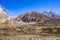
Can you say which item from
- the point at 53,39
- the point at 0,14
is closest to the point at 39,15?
the point at 0,14

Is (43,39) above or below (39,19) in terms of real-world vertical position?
below

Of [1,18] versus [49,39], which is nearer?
[49,39]

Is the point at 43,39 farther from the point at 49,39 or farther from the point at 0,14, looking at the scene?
the point at 0,14

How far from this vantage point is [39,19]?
7494cm

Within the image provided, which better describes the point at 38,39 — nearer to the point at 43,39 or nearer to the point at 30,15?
the point at 43,39

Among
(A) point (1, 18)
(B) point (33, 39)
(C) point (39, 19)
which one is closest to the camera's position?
(B) point (33, 39)

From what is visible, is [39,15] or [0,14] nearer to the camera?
[0,14]

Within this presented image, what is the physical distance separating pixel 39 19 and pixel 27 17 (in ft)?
22.5

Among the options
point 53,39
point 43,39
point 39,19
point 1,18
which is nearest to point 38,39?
point 43,39

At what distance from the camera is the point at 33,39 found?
2600 cm

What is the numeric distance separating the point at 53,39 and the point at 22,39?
5054 mm

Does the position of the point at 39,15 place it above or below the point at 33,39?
above

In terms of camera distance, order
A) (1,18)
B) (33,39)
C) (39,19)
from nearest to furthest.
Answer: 1. (33,39)
2. (1,18)
3. (39,19)

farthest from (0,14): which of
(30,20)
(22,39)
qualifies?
(22,39)
